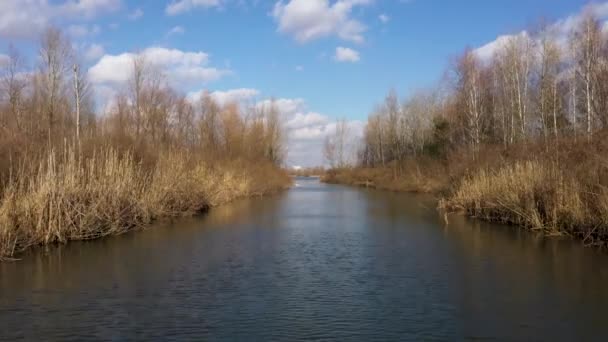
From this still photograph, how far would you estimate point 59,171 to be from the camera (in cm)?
1099

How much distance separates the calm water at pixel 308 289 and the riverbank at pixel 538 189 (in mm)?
897

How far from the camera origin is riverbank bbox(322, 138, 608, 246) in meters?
10.5

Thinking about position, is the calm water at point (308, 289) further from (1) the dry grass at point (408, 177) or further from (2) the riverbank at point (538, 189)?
(1) the dry grass at point (408, 177)

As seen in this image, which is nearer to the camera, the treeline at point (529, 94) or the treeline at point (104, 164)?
the treeline at point (104, 164)

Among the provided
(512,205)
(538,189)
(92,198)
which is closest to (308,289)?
(92,198)

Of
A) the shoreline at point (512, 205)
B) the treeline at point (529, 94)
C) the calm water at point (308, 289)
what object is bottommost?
the calm water at point (308, 289)

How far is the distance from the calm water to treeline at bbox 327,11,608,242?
48.7 inches

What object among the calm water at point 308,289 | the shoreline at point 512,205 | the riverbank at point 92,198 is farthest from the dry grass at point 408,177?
the calm water at point 308,289

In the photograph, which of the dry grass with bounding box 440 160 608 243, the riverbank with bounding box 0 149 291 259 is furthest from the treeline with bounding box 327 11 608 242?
the riverbank with bounding box 0 149 291 259

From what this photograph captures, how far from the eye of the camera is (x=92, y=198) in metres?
11.8

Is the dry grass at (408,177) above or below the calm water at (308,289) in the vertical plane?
above

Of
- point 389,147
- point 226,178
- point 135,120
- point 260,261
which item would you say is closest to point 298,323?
point 260,261

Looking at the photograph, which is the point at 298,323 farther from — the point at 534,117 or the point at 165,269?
the point at 534,117

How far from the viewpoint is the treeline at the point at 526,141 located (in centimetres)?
1159
